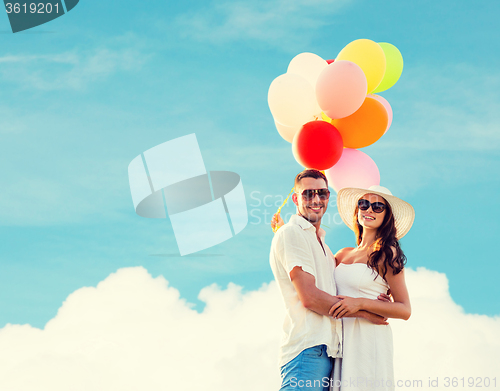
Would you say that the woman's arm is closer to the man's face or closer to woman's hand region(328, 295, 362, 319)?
woman's hand region(328, 295, 362, 319)

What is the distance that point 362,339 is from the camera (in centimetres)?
363

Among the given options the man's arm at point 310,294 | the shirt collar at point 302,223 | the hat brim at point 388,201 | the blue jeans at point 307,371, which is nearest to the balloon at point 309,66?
the hat brim at point 388,201

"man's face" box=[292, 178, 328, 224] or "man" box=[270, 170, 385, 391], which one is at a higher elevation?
"man's face" box=[292, 178, 328, 224]

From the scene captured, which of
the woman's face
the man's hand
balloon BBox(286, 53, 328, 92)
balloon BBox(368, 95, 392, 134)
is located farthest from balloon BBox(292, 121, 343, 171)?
the man's hand

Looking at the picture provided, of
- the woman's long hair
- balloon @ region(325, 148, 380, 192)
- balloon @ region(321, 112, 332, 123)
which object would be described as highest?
balloon @ region(321, 112, 332, 123)

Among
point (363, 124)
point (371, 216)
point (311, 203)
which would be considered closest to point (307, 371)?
point (311, 203)

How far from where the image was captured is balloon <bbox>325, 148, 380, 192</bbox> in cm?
471

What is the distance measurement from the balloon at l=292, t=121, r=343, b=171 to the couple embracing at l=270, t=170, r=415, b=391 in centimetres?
62

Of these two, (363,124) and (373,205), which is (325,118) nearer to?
(363,124)

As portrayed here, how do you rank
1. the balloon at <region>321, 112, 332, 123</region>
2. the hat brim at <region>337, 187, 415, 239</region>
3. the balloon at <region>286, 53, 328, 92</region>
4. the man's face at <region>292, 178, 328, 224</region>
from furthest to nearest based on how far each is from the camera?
the balloon at <region>286, 53, 328, 92</region>, the balloon at <region>321, 112, 332, 123</region>, the hat brim at <region>337, 187, 415, 239</region>, the man's face at <region>292, 178, 328, 224</region>

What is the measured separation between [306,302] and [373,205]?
1.17 meters

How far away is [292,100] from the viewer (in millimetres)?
4691

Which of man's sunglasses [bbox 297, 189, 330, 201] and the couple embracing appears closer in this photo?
the couple embracing

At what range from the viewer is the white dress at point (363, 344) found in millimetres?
3561
